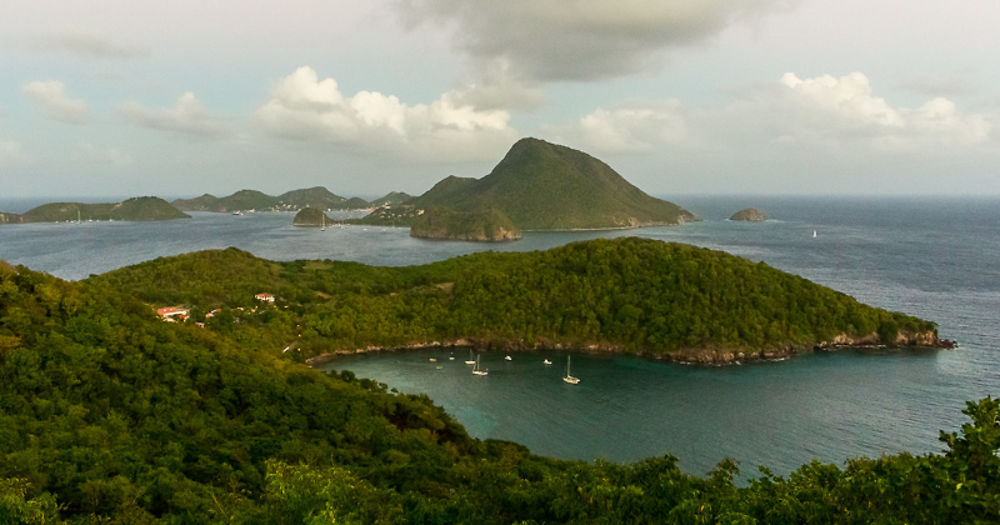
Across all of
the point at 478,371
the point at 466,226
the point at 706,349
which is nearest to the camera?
the point at 478,371

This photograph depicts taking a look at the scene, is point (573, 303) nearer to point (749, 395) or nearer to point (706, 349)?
point (706, 349)

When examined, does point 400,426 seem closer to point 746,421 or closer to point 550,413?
point 550,413

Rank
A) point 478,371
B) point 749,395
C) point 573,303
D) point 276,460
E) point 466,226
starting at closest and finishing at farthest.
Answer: point 276,460 → point 749,395 → point 478,371 → point 573,303 → point 466,226

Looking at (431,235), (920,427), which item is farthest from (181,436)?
(431,235)

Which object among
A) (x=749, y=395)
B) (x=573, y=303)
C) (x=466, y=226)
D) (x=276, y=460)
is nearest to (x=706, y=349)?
(x=749, y=395)

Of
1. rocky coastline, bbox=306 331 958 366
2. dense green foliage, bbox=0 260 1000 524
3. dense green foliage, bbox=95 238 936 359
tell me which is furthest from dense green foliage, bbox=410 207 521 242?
dense green foliage, bbox=0 260 1000 524

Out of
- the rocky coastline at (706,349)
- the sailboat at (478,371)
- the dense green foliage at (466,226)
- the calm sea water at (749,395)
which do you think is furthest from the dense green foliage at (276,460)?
the dense green foliage at (466,226)

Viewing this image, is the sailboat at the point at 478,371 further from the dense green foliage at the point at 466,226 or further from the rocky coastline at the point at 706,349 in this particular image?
the dense green foliage at the point at 466,226

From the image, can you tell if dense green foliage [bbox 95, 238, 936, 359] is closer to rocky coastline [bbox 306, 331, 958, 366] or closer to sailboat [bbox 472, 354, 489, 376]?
rocky coastline [bbox 306, 331, 958, 366]
